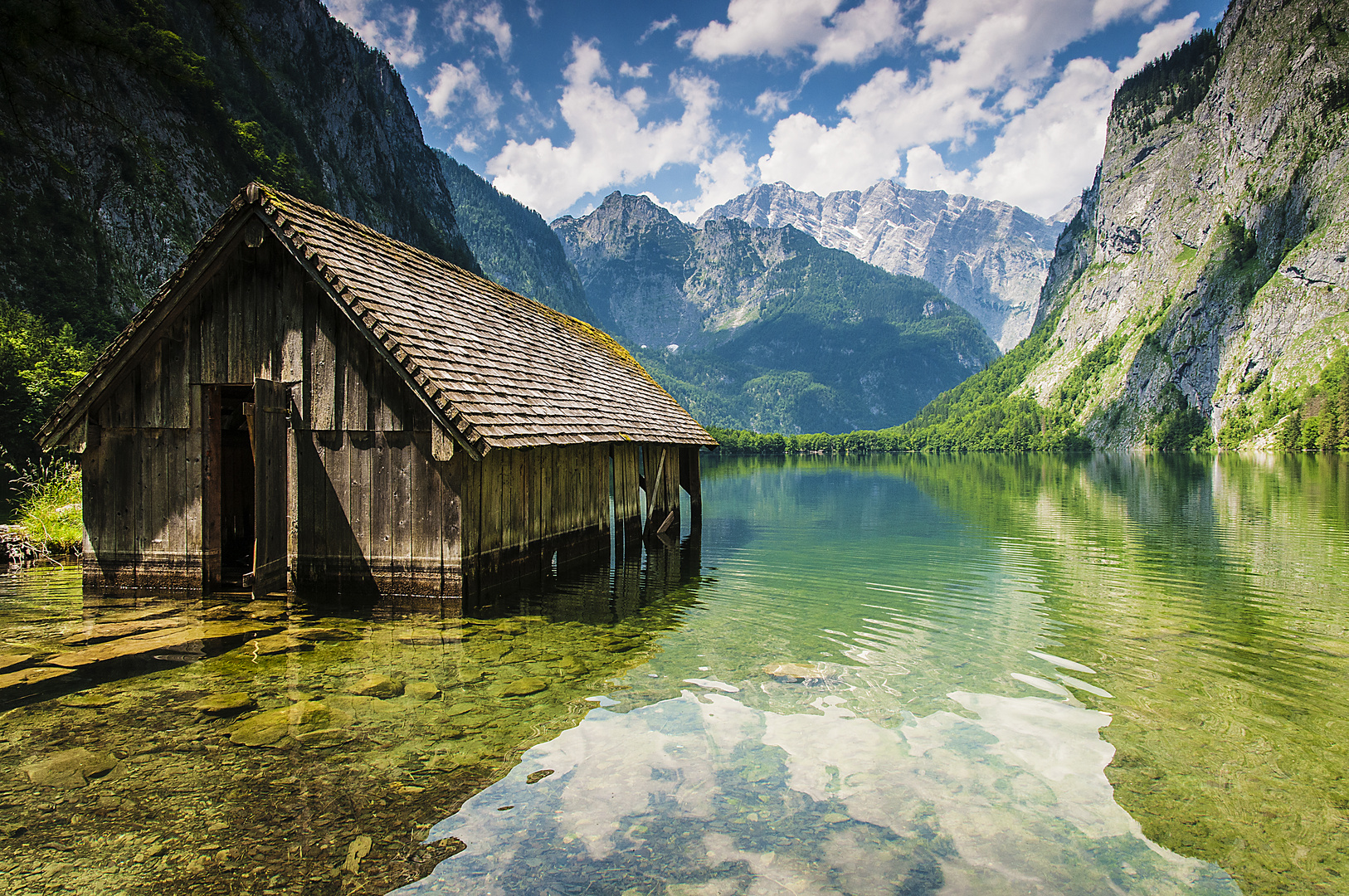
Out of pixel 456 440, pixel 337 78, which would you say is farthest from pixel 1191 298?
pixel 456 440

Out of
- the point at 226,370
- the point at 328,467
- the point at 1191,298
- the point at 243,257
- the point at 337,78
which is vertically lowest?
the point at 328,467

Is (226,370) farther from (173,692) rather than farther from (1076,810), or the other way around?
(1076,810)

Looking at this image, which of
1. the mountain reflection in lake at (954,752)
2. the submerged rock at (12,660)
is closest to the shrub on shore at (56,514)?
the submerged rock at (12,660)

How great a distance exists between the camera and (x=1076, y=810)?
6031 millimetres

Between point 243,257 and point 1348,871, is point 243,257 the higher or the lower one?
the higher one

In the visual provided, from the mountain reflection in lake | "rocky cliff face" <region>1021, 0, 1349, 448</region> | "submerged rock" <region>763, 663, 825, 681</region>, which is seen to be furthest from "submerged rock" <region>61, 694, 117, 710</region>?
"rocky cliff face" <region>1021, 0, 1349, 448</region>

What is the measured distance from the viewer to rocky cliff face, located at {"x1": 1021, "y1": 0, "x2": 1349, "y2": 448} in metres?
129

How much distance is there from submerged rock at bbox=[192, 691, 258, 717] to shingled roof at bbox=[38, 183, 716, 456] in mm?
4301

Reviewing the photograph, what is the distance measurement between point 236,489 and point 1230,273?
598 ft

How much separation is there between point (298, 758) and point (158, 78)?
6794 millimetres

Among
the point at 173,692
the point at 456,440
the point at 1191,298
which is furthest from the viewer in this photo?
the point at 1191,298

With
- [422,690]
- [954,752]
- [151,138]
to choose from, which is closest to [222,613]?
[422,690]

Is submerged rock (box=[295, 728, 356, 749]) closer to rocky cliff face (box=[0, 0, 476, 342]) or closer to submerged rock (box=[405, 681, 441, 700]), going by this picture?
submerged rock (box=[405, 681, 441, 700])

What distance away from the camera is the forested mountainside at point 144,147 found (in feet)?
22.9
